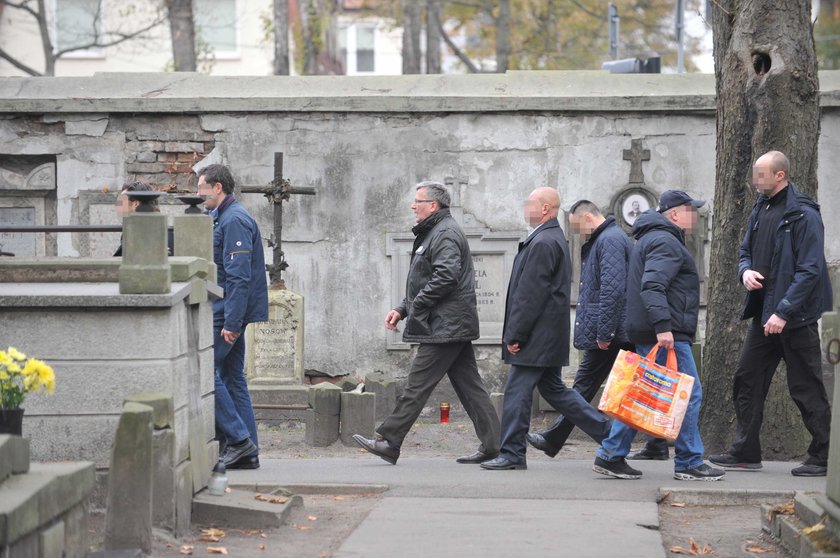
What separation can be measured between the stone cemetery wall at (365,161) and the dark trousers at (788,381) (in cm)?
468

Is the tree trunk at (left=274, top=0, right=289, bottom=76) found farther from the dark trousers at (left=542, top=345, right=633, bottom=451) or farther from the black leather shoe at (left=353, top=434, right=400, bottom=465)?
the black leather shoe at (left=353, top=434, right=400, bottom=465)

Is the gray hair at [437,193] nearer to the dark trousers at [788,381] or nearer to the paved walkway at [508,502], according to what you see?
the paved walkway at [508,502]

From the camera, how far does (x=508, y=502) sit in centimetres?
758

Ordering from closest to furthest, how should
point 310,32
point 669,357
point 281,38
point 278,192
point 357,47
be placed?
point 669,357, point 278,192, point 281,38, point 310,32, point 357,47

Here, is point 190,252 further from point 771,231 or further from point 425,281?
point 771,231

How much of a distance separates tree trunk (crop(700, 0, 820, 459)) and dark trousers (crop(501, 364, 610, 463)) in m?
1.24

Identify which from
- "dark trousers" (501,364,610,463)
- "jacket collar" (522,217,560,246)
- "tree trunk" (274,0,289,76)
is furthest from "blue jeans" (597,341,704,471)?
"tree trunk" (274,0,289,76)

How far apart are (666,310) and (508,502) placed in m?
1.56

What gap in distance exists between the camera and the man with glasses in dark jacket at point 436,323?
349 inches

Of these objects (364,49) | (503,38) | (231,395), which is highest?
(364,49)

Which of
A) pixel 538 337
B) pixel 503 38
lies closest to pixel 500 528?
pixel 538 337

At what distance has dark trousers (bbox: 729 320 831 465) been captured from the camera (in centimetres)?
827

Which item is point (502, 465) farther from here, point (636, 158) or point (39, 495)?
point (636, 158)

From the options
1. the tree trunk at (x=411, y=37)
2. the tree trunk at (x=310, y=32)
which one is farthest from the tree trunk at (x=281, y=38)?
the tree trunk at (x=411, y=37)
